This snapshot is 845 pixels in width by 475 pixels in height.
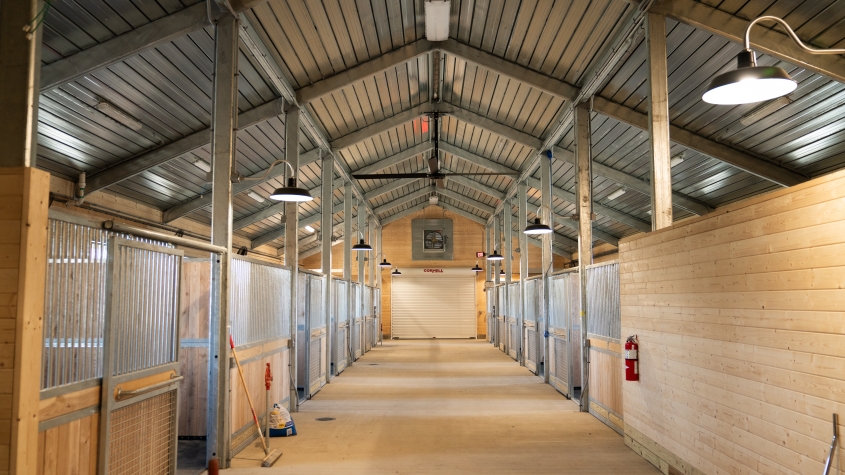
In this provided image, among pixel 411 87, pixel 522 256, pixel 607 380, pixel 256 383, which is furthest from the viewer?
pixel 522 256

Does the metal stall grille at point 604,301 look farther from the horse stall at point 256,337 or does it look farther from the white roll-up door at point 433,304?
the white roll-up door at point 433,304

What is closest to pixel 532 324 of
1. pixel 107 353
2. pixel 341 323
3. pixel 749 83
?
pixel 341 323

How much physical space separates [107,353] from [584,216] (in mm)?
6815

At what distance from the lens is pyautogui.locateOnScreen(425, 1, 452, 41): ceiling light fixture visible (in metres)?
7.79

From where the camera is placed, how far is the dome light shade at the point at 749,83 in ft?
10.3

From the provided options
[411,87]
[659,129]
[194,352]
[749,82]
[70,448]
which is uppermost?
[411,87]

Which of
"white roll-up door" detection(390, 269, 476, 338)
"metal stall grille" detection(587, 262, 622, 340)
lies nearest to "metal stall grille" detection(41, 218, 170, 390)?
"metal stall grille" detection(587, 262, 622, 340)

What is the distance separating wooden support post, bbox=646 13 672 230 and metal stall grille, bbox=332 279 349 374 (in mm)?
7891

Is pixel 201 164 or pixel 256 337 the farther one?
pixel 201 164

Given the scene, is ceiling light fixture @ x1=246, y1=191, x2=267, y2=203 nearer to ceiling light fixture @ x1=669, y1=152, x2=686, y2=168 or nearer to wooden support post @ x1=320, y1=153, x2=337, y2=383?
wooden support post @ x1=320, y1=153, x2=337, y2=383

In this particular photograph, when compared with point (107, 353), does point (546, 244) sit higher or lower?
higher

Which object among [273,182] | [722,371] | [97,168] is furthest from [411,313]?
[722,371]

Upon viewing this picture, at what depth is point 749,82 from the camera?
125 inches

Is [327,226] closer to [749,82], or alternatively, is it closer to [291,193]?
[291,193]
